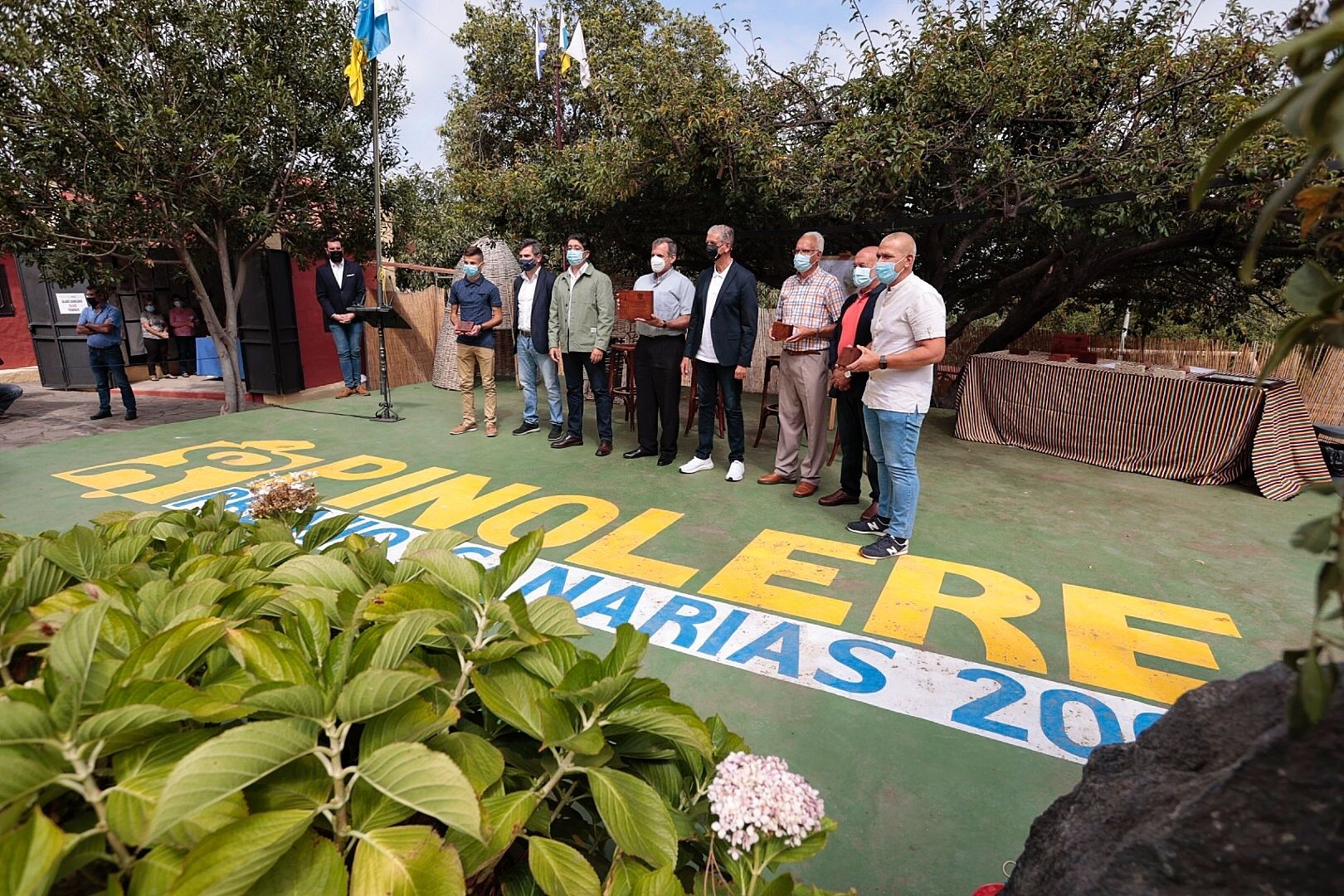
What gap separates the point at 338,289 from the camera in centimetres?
840

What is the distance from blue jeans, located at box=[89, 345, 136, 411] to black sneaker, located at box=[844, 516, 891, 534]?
8.46 metres

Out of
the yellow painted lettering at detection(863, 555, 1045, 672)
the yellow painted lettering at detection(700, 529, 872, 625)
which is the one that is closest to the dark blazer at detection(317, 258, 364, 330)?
the yellow painted lettering at detection(700, 529, 872, 625)

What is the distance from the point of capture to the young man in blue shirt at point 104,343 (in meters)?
7.54

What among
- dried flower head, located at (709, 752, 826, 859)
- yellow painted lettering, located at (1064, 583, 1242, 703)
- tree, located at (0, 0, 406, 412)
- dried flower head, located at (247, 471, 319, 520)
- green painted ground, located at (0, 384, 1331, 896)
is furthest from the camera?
tree, located at (0, 0, 406, 412)

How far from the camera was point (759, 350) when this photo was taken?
1050cm

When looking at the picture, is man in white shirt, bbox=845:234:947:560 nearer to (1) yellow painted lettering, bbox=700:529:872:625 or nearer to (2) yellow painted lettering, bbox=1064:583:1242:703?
(1) yellow painted lettering, bbox=700:529:872:625

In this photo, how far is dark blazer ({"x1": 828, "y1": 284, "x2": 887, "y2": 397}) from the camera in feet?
13.3

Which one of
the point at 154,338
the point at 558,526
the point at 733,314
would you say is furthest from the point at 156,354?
the point at 733,314

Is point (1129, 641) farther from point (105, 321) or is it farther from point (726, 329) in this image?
point (105, 321)

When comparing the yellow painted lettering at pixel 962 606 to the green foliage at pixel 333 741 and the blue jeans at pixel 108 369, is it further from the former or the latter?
the blue jeans at pixel 108 369

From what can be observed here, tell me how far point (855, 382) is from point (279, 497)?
320cm

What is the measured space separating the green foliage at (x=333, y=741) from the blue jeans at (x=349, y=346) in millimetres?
8251

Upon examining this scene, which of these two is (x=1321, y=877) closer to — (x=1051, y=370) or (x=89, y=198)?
(x=1051, y=370)

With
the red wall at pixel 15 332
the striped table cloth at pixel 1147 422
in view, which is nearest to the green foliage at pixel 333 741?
the striped table cloth at pixel 1147 422
